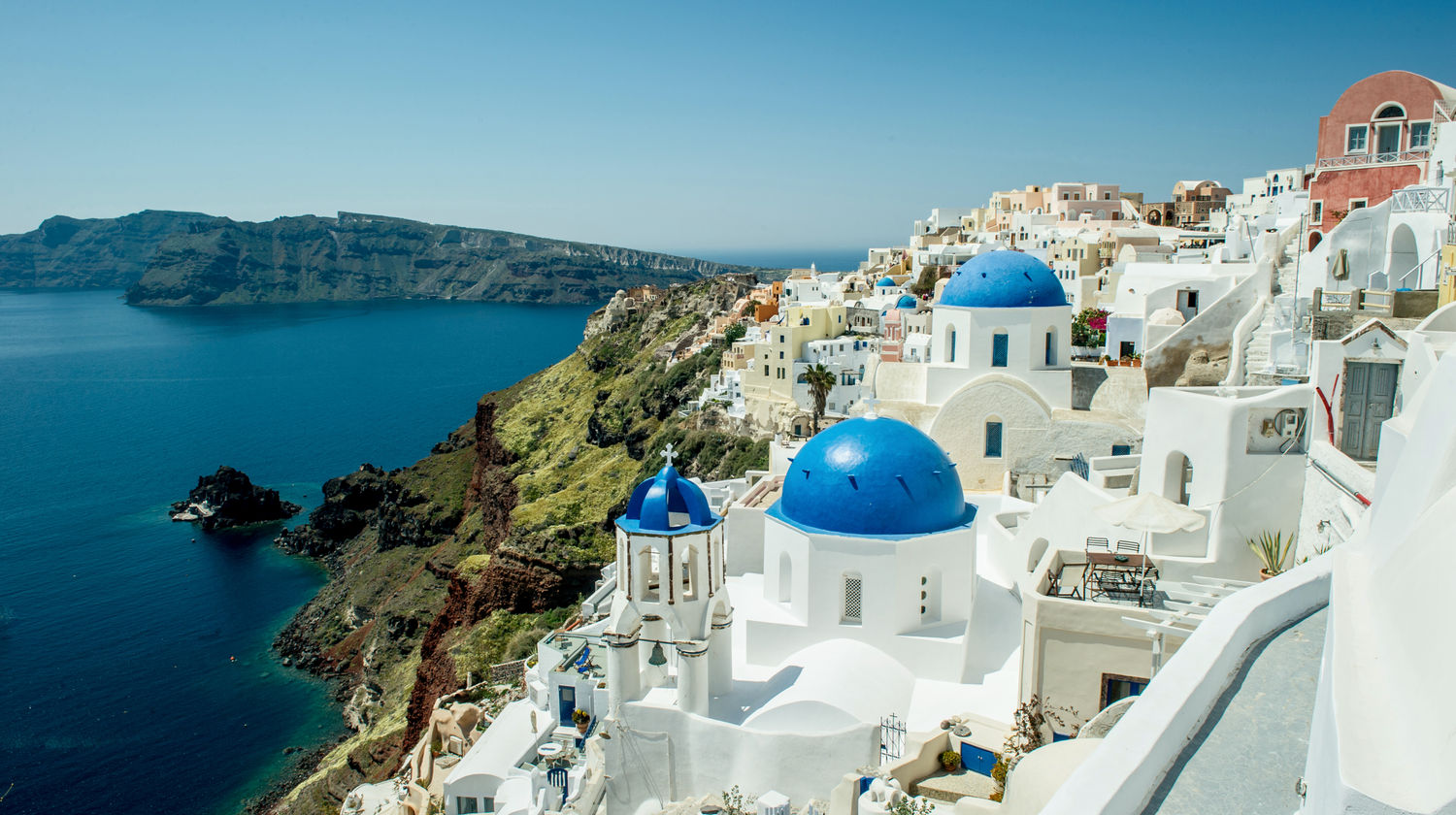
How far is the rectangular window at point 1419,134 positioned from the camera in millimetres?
23969

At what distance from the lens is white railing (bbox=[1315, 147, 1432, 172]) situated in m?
23.2

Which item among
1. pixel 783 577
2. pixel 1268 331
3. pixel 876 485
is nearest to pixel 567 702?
pixel 783 577

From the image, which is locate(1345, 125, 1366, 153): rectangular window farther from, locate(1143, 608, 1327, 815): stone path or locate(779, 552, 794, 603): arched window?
locate(1143, 608, 1327, 815): stone path

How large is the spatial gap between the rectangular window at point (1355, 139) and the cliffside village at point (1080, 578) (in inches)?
3.6

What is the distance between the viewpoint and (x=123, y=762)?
3562 centimetres

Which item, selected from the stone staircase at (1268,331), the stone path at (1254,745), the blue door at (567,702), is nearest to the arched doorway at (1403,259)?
the stone staircase at (1268,331)

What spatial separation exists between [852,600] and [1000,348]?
31.6ft

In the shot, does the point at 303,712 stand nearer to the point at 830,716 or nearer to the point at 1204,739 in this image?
the point at 830,716

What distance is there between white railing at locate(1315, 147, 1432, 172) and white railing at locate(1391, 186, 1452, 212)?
418cm

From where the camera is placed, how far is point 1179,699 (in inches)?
206

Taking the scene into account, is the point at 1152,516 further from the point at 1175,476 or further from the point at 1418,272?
the point at 1418,272

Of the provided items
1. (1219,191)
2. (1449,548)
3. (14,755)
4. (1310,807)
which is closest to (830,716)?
(1310,807)

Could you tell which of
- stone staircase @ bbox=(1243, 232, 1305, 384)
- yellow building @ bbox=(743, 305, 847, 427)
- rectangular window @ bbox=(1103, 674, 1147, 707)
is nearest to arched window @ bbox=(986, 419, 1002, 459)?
stone staircase @ bbox=(1243, 232, 1305, 384)

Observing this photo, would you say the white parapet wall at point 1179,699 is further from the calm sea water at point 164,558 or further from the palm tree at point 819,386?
the calm sea water at point 164,558
